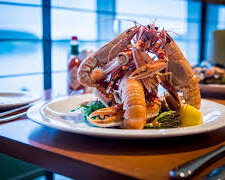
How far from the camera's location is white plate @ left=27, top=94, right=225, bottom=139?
69 cm

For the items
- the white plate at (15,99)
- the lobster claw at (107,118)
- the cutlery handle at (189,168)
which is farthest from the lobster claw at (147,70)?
the white plate at (15,99)

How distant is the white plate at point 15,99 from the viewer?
113 cm

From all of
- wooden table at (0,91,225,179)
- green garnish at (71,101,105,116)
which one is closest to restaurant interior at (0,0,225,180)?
wooden table at (0,91,225,179)

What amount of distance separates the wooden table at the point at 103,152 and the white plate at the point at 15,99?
0.28 metres

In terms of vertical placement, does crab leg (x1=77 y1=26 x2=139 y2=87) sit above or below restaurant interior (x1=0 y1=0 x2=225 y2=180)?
above

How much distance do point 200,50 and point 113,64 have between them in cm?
732

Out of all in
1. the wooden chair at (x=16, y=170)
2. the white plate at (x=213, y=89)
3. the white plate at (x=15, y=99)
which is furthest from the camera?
the wooden chair at (x=16, y=170)

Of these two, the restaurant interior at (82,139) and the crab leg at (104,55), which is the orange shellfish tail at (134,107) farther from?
the crab leg at (104,55)

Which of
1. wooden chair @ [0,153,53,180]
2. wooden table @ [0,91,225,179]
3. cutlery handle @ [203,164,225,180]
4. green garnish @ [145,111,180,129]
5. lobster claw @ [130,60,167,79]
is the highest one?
lobster claw @ [130,60,167,79]

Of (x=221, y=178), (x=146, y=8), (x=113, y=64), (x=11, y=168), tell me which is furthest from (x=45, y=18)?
(x=146, y=8)

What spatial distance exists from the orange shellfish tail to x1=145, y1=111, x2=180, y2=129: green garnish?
47 mm

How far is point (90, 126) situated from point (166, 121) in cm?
21

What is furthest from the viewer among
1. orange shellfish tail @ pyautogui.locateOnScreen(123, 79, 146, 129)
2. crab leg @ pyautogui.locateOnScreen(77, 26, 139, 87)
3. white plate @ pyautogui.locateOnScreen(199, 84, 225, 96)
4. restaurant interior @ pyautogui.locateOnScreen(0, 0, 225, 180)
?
white plate @ pyautogui.locateOnScreen(199, 84, 225, 96)

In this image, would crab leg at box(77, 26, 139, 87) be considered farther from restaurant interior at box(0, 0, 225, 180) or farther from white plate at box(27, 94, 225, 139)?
white plate at box(27, 94, 225, 139)
